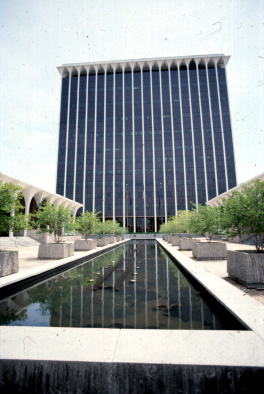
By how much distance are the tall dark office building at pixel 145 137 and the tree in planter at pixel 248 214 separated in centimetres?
5982

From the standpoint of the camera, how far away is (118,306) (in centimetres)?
484

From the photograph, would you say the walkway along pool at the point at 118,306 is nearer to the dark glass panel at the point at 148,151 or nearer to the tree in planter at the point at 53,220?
the tree in planter at the point at 53,220

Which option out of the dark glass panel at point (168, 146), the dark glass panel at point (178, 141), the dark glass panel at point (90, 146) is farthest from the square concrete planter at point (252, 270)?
the dark glass panel at point (90, 146)

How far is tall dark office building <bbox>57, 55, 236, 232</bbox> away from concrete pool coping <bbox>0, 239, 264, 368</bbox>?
64.3m

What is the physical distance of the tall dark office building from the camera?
222 ft

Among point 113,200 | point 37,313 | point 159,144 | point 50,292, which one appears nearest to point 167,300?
point 37,313

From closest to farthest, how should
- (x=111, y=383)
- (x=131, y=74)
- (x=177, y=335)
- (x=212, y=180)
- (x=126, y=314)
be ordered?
1. (x=111, y=383)
2. (x=177, y=335)
3. (x=126, y=314)
4. (x=212, y=180)
5. (x=131, y=74)

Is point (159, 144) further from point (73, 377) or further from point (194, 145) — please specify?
point (73, 377)

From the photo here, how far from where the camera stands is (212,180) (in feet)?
221

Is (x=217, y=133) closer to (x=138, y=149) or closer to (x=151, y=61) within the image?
(x=138, y=149)

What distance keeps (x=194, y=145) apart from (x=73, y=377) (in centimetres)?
7291

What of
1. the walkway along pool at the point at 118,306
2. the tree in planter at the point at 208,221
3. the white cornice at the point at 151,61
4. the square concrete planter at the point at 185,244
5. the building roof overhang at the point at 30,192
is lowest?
the walkway along pool at the point at 118,306

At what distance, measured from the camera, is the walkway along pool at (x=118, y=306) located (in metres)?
3.95

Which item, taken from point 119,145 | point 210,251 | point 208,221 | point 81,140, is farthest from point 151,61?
point 210,251
